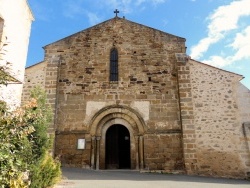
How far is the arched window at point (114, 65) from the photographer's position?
1259cm

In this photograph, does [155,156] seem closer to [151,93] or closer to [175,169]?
[175,169]

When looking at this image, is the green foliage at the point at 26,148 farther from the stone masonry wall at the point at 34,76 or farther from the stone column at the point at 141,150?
the stone masonry wall at the point at 34,76

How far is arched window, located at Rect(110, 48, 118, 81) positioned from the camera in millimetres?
12591

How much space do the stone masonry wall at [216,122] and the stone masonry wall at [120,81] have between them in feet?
3.13

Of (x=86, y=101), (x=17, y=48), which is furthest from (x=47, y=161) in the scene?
(x=86, y=101)

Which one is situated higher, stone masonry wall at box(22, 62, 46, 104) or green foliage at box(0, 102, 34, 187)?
stone masonry wall at box(22, 62, 46, 104)

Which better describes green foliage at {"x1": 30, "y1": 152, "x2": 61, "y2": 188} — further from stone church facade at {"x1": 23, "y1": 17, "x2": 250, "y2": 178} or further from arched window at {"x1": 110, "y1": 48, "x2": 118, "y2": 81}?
arched window at {"x1": 110, "y1": 48, "x2": 118, "y2": 81}

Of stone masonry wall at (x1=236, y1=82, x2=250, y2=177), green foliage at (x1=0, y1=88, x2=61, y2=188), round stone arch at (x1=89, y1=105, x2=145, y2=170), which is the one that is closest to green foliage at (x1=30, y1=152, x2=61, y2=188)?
green foliage at (x1=0, y1=88, x2=61, y2=188)

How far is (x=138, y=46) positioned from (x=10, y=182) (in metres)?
9.78

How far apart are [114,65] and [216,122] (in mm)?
5564

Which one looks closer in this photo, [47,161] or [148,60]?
[47,161]

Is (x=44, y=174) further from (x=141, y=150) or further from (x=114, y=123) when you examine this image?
(x=114, y=123)

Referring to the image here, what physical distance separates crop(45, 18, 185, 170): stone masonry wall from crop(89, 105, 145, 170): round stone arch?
0.24 metres

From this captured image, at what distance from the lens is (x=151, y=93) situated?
12078mm
